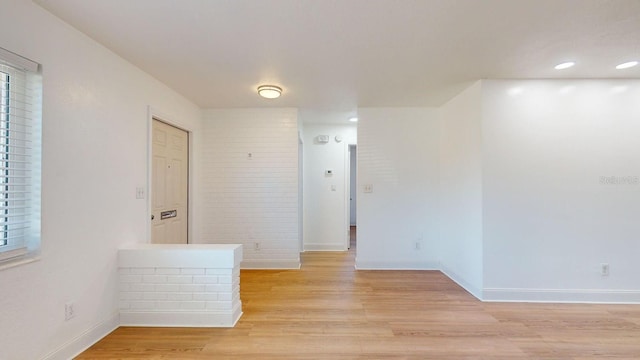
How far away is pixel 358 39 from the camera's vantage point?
2.36m

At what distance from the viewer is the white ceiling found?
1.95 metres

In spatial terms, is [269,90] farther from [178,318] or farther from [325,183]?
[325,183]

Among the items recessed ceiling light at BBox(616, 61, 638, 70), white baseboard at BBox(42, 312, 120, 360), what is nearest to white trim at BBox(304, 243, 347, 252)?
white baseboard at BBox(42, 312, 120, 360)

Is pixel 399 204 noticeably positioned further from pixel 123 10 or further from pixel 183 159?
pixel 123 10

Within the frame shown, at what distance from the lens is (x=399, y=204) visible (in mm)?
4559

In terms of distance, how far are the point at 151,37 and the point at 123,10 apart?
14.2 inches

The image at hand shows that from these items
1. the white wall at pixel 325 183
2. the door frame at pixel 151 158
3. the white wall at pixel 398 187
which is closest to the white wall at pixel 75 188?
the door frame at pixel 151 158

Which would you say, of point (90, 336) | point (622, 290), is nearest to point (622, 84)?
point (622, 290)

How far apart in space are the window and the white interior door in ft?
4.54

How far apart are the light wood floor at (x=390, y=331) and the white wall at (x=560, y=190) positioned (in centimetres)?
28

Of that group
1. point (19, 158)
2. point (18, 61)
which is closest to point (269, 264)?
point (19, 158)

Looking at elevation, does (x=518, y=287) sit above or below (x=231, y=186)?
below

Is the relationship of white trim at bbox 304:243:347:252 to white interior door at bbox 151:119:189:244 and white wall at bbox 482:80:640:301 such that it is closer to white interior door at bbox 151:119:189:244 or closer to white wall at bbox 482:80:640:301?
white interior door at bbox 151:119:189:244

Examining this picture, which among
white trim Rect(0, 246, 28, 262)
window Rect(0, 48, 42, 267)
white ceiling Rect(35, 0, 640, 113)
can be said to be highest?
white ceiling Rect(35, 0, 640, 113)
